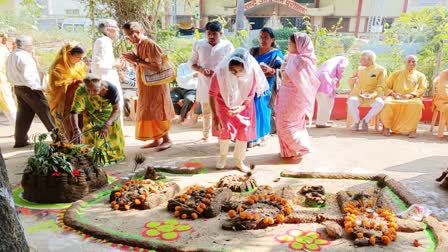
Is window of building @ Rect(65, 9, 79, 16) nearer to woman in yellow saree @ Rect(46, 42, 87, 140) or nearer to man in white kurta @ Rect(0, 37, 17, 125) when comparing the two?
man in white kurta @ Rect(0, 37, 17, 125)

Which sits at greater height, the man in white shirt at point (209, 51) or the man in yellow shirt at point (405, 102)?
the man in white shirt at point (209, 51)

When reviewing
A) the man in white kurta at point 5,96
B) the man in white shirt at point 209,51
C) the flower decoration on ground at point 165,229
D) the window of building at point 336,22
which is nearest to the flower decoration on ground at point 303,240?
the flower decoration on ground at point 165,229

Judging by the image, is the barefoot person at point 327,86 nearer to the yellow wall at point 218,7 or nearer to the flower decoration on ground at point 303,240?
the flower decoration on ground at point 303,240

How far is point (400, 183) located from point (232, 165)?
2.04 m

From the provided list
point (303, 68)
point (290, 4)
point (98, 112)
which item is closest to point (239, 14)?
point (290, 4)

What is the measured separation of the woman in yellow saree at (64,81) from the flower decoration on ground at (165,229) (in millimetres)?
2475

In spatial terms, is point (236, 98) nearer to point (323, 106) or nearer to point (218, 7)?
point (323, 106)

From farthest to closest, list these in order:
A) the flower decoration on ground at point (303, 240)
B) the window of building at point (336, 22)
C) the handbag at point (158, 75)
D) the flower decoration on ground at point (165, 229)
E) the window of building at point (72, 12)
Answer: the window of building at point (336, 22)
the window of building at point (72, 12)
the handbag at point (158, 75)
the flower decoration on ground at point (165, 229)
the flower decoration on ground at point (303, 240)

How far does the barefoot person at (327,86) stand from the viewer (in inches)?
296

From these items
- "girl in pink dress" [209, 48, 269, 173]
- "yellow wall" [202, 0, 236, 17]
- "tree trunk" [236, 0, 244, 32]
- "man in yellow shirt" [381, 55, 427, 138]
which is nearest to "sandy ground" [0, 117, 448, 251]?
"man in yellow shirt" [381, 55, 427, 138]

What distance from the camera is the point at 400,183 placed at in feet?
14.3

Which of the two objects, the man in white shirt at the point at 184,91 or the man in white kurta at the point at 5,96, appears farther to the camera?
the man in white shirt at the point at 184,91

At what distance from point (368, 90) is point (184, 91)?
360 cm

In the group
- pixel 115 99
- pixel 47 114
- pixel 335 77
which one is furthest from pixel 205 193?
pixel 335 77
